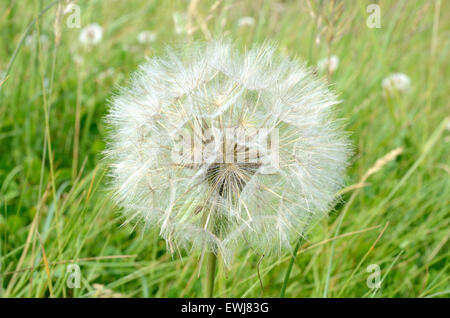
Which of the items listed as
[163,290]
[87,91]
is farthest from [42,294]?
[87,91]

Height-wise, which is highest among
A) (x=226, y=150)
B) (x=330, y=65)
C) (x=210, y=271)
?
(x=330, y=65)

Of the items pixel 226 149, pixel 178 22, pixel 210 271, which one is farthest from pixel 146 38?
pixel 210 271

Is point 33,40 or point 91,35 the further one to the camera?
point 91,35

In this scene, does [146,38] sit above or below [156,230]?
above

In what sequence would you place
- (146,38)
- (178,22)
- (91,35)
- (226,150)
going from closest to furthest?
(226,150), (178,22), (91,35), (146,38)

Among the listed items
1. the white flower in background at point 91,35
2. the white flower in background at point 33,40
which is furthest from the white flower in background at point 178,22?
the white flower in background at point 91,35

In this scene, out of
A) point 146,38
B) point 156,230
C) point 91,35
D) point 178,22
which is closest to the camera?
point 156,230

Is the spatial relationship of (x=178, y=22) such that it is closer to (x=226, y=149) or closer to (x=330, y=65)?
(x=330, y=65)

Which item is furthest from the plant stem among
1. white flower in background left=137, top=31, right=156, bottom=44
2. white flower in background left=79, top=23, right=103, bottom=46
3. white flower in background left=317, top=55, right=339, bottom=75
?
white flower in background left=137, top=31, right=156, bottom=44
